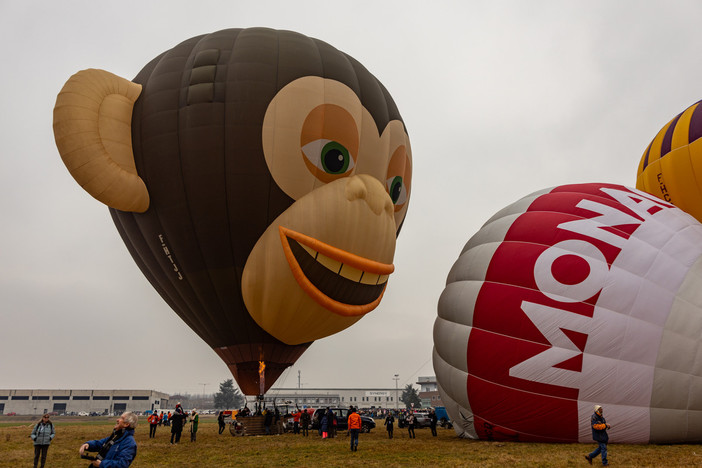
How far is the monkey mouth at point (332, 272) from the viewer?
1203cm

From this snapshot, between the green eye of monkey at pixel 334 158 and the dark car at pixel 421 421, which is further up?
the green eye of monkey at pixel 334 158

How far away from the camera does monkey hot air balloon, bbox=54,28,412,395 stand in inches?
470

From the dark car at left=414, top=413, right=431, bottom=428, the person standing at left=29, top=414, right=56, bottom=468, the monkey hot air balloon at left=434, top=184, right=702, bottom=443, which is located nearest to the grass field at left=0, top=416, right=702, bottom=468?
the monkey hot air balloon at left=434, top=184, right=702, bottom=443

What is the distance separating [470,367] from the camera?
10.8 m

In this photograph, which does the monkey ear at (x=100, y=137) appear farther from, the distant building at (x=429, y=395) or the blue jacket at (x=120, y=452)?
the distant building at (x=429, y=395)

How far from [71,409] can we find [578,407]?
89.1 metres

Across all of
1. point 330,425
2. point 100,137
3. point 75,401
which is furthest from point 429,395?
point 100,137

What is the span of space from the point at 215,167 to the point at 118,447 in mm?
8902

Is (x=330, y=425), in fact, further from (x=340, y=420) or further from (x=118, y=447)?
(x=118, y=447)

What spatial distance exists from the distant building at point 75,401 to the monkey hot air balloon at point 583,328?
255ft

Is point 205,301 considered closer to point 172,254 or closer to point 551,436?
point 172,254

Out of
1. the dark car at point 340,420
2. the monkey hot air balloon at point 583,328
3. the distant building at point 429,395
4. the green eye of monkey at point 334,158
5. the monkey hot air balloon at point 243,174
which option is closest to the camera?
the monkey hot air balloon at point 583,328

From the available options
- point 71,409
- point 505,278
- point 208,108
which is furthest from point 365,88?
point 71,409

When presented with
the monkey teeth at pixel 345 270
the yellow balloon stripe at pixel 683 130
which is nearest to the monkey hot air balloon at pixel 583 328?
the monkey teeth at pixel 345 270
